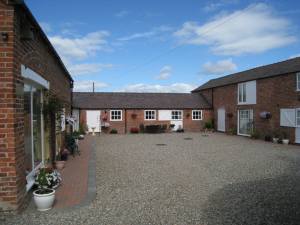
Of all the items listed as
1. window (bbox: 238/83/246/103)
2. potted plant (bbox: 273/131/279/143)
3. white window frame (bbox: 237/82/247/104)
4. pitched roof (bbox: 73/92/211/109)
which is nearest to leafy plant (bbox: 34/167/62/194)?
potted plant (bbox: 273/131/279/143)

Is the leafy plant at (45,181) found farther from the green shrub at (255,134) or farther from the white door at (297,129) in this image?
→ the green shrub at (255,134)

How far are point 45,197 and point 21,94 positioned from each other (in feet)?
6.64

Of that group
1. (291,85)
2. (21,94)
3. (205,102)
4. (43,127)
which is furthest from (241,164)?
(205,102)

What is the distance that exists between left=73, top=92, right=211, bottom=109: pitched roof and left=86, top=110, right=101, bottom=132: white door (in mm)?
478

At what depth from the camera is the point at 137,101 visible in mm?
29734

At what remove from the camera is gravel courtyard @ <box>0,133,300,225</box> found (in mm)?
5250

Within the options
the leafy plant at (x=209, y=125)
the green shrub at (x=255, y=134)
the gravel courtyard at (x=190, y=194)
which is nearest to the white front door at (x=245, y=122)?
the green shrub at (x=255, y=134)

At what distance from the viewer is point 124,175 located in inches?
357

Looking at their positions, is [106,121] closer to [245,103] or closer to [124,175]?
[245,103]

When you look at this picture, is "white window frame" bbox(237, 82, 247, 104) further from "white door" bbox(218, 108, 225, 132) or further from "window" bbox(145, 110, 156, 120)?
"window" bbox(145, 110, 156, 120)

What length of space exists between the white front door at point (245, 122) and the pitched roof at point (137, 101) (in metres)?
5.91

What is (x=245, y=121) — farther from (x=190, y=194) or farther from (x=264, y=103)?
(x=190, y=194)

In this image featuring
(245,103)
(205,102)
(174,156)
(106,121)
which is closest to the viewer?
(174,156)

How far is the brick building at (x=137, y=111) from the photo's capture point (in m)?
27.8
